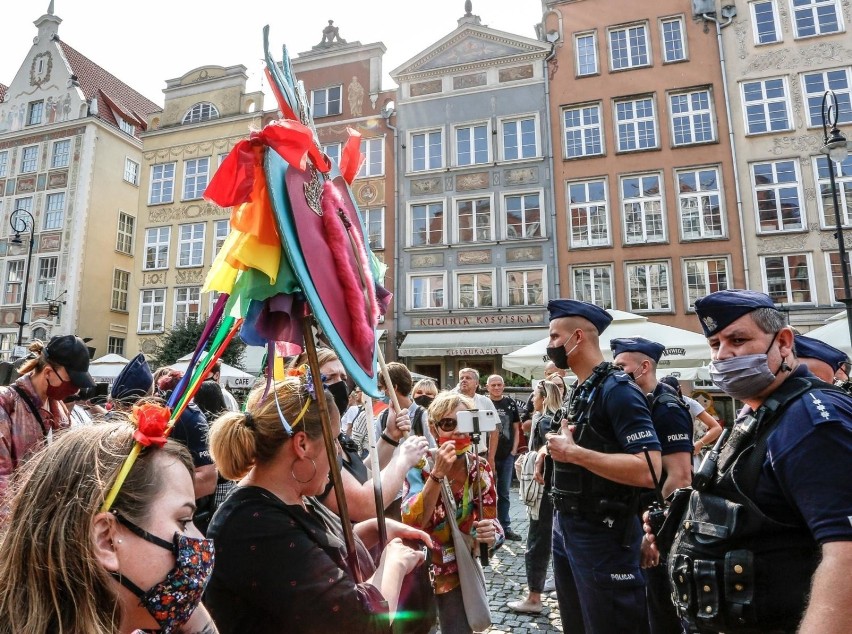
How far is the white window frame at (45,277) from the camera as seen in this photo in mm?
25656

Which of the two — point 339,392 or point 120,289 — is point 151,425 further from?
point 120,289

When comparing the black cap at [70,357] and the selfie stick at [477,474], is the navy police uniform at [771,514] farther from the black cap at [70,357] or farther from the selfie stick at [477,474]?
the black cap at [70,357]

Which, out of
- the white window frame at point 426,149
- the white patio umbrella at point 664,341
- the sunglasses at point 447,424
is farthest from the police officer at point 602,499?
the white window frame at point 426,149

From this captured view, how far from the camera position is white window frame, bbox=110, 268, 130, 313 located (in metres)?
27.4

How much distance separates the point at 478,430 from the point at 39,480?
2148 mm

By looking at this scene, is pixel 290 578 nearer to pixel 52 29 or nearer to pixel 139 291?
pixel 139 291

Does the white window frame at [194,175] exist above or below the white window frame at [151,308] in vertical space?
above

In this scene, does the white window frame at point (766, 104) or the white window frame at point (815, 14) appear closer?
the white window frame at point (766, 104)

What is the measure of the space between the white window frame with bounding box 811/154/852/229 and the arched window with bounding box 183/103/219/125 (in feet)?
76.0

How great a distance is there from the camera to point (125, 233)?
28516mm

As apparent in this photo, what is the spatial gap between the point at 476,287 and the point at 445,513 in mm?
16968

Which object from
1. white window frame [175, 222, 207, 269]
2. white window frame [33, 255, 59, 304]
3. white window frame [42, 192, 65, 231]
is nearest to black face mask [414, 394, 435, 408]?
white window frame [175, 222, 207, 269]

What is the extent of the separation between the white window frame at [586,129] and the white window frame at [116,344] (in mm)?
22667

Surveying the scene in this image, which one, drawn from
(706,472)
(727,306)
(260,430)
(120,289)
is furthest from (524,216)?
(120,289)
